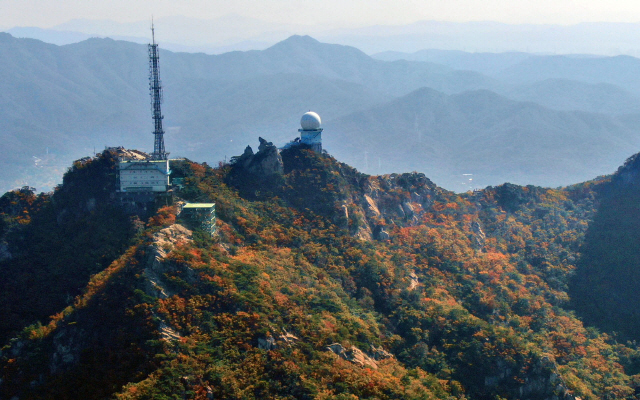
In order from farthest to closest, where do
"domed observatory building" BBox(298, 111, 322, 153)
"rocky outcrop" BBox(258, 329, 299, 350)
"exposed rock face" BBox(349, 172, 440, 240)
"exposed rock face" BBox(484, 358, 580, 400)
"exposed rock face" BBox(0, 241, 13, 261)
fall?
1. "domed observatory building" BBox(298, 111, 322, 153)
2. "exposed rock face" BBox(349, 172, 440, 240)
3. "exposed rock face" BBox(0, 241, 13, 261)
4. "exposed rock face" BBox(484, 358, 580, 400)
5. "rocky outcrop" BBox(258, 329, 299, 350)

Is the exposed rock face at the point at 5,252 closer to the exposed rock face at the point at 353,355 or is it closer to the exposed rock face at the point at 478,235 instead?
the exposed rock face at the point at 353,355

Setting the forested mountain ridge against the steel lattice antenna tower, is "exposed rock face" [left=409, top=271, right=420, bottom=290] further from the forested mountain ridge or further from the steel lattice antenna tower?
the steel lattice antenna tower

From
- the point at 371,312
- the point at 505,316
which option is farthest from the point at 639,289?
the point at 371,312

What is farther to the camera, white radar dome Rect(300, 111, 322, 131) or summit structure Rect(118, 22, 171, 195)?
white radar dome Rect(300, 111, 322, 131)

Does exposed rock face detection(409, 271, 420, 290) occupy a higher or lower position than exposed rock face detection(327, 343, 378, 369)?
higher

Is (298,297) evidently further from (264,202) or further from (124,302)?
(264,202)

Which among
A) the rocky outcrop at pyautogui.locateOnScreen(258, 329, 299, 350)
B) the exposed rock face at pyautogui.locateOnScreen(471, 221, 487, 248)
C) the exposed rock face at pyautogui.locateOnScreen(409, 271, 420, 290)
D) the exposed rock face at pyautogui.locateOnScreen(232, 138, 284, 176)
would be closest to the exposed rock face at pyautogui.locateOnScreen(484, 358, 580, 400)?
the exposed rock face at pyautogui.locateOnScreen(409, 271, 420, 290)
